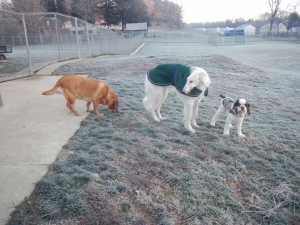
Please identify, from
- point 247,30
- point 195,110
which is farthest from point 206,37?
point 195,110

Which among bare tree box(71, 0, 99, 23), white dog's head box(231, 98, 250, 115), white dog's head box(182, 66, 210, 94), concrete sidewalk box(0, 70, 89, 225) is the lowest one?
concrete sidewalk box(0, 70, 89, 225)

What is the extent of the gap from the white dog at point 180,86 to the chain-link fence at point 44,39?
22.9 ft

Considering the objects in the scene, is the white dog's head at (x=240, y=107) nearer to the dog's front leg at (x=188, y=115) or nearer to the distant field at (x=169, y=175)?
the distant field at (x=169, y=175)

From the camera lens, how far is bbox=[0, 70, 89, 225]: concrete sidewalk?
263 cm

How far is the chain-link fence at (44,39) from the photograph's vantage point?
11.0 metres

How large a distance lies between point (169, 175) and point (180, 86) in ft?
5.84

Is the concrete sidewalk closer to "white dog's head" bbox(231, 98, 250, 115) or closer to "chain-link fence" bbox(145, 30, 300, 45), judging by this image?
"white dog's head" bbox(231, 98, 250, 115)

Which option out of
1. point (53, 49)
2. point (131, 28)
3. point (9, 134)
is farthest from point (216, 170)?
point (131, 28)

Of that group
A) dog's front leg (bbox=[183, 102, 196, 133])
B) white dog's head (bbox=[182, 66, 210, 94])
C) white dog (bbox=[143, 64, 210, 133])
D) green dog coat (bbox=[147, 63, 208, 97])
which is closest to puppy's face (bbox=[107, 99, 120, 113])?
white dog (bbox=[143, 64, 210, 133])

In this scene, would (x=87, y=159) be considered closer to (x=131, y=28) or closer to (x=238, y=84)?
(x=238, y=84)

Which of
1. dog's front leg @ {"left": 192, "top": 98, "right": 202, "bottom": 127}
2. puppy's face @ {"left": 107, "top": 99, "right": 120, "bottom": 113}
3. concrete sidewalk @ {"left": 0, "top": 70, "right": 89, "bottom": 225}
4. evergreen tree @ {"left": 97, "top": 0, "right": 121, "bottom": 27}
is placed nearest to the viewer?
concrete sidewalk @ {"left": 0, "top": 70, "right": 89, "bottom": 225}

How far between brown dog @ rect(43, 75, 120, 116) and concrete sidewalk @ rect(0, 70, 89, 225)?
39cm

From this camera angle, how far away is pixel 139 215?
240cm

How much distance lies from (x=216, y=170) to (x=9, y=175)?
8.47 feet
